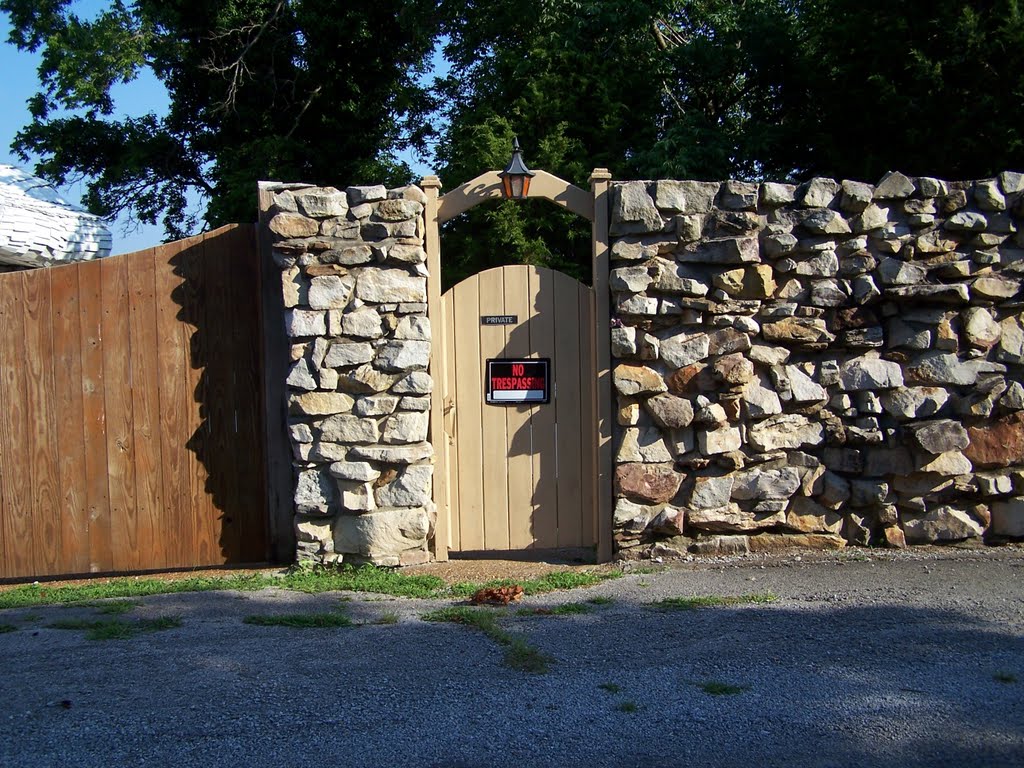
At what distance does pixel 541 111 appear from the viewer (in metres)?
10.7

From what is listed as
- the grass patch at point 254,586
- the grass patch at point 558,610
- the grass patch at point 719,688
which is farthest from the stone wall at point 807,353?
the grass patch at point 719,688

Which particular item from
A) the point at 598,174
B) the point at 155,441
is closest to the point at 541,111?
the point at 598,174

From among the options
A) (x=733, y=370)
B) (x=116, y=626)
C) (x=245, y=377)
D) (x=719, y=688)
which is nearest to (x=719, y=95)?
(x=733, y=370)

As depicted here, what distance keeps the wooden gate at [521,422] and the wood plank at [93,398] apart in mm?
2255

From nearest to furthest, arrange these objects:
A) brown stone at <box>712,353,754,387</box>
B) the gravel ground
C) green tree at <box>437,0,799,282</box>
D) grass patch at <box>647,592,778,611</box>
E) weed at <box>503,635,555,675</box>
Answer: the gravel ground
weed at <box>503,635,555,675</box>
grass patch at <box>647,592,778,611</box>
brown stone at <box>712,353,754,387</box>
green tree at <box>437,0,799,282</box>

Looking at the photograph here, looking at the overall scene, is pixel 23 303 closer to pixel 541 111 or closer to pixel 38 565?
pixel 38 565

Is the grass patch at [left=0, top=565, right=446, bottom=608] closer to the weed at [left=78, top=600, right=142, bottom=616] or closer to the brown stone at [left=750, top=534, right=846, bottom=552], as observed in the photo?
the weed at [left=78, top=600, right=142, bottom=616]

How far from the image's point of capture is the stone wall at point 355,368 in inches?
244

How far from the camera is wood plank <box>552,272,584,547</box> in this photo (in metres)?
6.63

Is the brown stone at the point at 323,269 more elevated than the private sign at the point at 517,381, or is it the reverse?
the brown stone at the point at 323,269

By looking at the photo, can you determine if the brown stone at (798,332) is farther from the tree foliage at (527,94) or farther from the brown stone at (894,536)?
the tree foliage at (527,94)

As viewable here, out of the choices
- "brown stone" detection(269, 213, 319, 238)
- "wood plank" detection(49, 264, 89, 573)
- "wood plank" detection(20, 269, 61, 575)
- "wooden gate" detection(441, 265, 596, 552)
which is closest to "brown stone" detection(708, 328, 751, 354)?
"wooden gate" detection(441, 265, 596, 552)

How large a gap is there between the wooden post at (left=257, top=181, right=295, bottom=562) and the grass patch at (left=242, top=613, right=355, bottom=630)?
139 cm

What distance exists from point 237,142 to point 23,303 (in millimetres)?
8122
